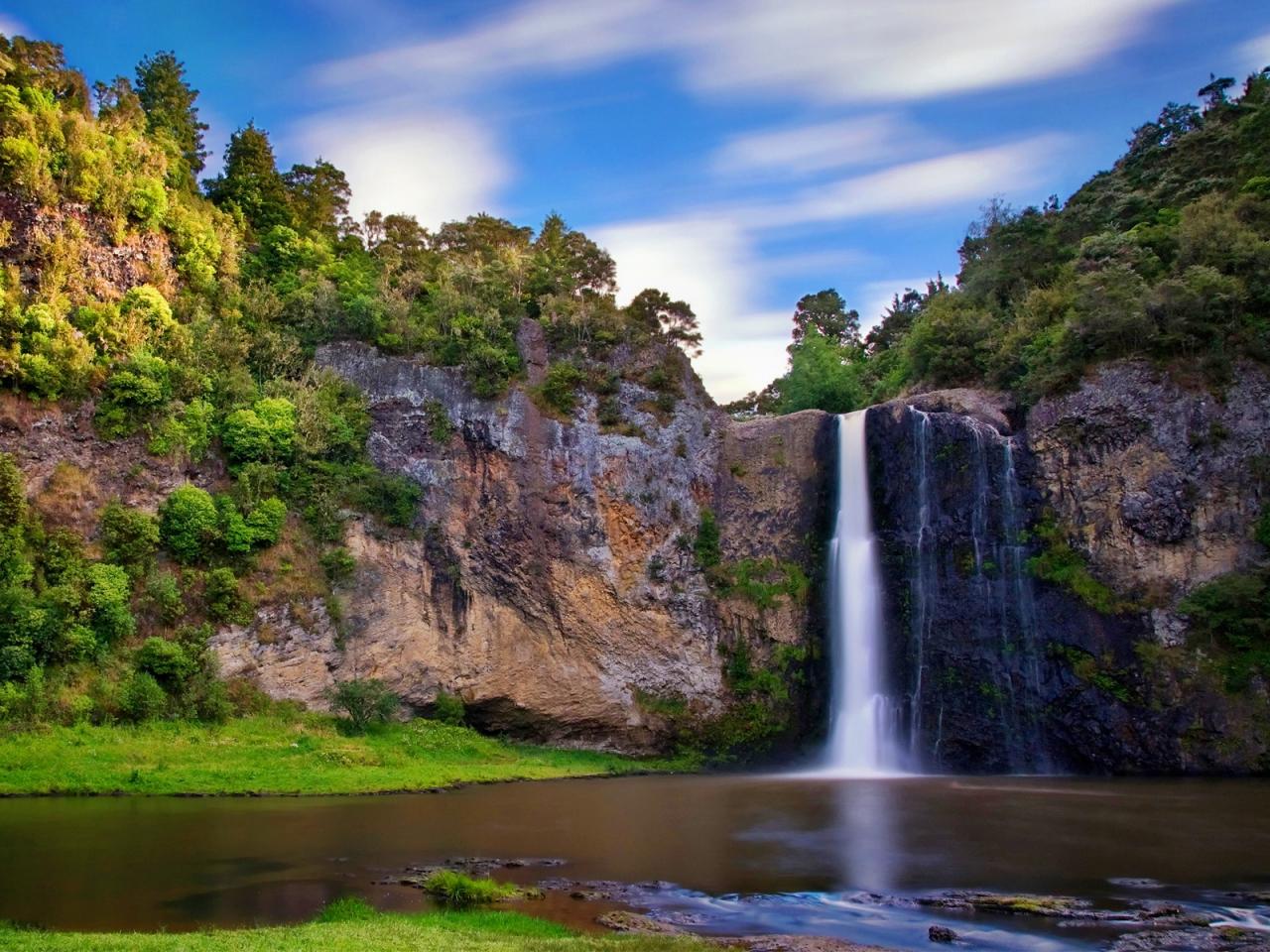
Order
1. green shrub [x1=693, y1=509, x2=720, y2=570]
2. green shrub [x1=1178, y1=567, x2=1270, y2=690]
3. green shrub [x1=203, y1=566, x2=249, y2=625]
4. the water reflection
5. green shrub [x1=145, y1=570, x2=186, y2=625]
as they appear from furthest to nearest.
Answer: green shrub [x1=693, y1=509, x2=720, y2=570], green shrub [x1=203, y1=566, x2=249, y2=625], green shrub [x1=1178, y1=567, x2=1270, y2=690], green shrub [x1=145, y1=570, x2=186, y2=625], the water reflection

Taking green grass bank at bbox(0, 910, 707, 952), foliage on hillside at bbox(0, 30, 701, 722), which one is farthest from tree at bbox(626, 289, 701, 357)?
green grass bank at bbox(0, 910, 707, 952)

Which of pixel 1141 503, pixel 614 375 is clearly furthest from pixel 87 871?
pixel 1141 503

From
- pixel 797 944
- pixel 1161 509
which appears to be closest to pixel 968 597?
pixel 1161 509

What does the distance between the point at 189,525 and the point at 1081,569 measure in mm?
29725

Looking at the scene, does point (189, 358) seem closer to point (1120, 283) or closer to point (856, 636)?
point (856, 636)

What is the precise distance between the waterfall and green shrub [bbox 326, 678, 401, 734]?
1467 centimetres

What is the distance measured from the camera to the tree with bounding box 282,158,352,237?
50.9 metres

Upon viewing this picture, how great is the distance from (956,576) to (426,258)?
2737cm

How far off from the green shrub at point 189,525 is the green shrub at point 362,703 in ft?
21.2

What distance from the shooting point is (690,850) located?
1688 cm

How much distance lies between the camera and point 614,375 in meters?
39.8

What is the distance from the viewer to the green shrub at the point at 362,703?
30.2 meters

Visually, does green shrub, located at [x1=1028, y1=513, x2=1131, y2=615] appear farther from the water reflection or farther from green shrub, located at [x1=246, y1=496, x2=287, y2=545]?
green shrub, located at [x1=246, y1=496, x2=287, y2=545]

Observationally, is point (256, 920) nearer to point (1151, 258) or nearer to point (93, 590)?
point (93, 590)
